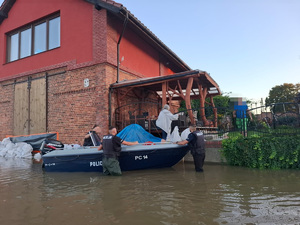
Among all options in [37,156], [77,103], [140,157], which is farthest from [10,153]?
[140,157]

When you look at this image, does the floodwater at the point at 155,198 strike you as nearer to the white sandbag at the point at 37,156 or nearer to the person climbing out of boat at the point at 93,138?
the person climbing out of boat at the point at 93,138

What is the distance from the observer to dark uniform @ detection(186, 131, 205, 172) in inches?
237

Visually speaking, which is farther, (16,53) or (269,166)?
(16,53)

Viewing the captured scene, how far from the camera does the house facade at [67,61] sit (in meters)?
9.47

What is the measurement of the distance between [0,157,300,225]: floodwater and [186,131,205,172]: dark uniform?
12.4 inches

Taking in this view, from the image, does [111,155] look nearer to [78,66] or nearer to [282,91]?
[78,66]

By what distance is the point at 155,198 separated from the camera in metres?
A: 3.71

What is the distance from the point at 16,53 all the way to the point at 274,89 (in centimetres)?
3223

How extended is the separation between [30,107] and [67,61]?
3.28 metres

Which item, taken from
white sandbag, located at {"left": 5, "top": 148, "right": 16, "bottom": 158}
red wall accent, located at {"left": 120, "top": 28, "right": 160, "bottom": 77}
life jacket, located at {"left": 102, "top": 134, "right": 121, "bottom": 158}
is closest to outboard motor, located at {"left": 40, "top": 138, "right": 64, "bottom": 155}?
life jacket, located at {"left": 102, "top": 134, "right": 121, "bottom": 158}

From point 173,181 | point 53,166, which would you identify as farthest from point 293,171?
point 53,166

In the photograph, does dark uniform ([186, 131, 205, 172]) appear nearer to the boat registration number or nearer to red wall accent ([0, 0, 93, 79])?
the boat registration number

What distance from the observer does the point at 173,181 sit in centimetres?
496

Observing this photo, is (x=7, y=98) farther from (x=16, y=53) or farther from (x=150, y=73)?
(x=150, y=73)
